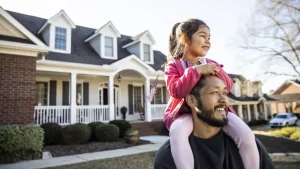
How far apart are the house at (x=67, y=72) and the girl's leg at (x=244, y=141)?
801 cm

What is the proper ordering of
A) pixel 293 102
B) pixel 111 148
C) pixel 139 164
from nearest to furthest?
pixel 139 164
pixel 111 148
pixel 293 102

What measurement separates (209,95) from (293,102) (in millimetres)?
46996

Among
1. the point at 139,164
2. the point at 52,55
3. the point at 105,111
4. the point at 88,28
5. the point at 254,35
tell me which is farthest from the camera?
the point at 254,35

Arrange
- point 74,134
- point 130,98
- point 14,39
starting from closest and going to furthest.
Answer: point 14,39
point 74,134
point 130,98

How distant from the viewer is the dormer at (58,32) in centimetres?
1179

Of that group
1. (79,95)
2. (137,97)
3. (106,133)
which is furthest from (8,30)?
(137,97)

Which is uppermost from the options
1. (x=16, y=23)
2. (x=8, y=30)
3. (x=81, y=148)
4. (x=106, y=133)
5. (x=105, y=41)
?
(x=105, y=41)

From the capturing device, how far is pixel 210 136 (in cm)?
138

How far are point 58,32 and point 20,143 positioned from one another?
23.8 ft

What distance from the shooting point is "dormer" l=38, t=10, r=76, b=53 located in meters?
11.8

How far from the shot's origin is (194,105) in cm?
137

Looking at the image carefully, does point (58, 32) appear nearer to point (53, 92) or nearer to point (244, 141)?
point (53, 92)

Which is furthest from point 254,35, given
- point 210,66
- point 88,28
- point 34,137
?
point 210,66

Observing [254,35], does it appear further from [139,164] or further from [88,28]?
[139,164]
